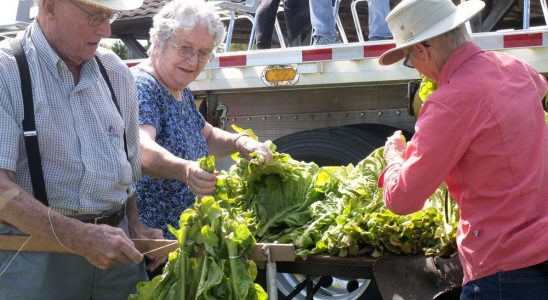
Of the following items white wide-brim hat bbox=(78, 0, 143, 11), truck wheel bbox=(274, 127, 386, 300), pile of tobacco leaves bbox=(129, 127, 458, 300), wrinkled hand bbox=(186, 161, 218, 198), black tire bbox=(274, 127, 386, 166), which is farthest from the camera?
black tire bbox=(274, 127, 386, 166)

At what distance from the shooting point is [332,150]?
526cm

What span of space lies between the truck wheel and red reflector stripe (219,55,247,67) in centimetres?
56

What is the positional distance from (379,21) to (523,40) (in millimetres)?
1028

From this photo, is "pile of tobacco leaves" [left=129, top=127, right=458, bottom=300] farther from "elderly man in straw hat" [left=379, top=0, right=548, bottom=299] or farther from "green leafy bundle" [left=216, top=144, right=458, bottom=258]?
"elderly man in straw hat" [left=379, top=0, right=548, bottom=299]

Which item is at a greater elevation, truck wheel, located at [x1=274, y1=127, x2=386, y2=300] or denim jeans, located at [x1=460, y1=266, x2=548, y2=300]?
denim jeans, located at [x1=460, y1=266, x2=548, y2=300]

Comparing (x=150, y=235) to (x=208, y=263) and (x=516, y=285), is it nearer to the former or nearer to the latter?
(x=208, y=263)

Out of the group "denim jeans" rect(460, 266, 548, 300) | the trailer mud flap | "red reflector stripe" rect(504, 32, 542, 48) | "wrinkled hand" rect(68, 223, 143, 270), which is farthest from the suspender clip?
"red reflector stripe" rect(504, 32, 542, 48)

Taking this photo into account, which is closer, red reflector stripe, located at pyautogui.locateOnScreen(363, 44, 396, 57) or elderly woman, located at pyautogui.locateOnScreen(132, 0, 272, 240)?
elderly woman, located at pyautogui.locateOnScreen(132, 0, 272, 240)

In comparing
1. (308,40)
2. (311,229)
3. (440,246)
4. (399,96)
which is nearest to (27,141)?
(311,229)

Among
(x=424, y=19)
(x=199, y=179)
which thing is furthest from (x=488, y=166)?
(x=199, y=179)

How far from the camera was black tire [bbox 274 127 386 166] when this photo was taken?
5152 millimetres

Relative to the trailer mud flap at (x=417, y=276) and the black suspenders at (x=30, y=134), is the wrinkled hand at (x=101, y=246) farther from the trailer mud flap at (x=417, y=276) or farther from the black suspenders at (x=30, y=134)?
the trailer mud flap at (x=417, y=276)

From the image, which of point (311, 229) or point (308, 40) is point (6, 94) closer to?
point (311, 229)

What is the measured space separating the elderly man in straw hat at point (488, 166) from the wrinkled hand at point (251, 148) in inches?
34.5
